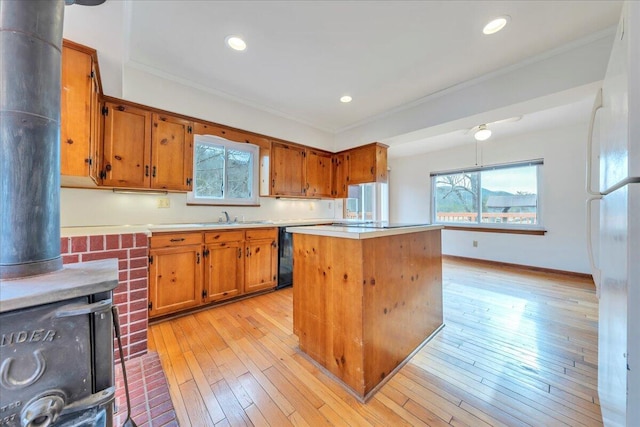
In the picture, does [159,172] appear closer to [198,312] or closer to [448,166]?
[198,312]

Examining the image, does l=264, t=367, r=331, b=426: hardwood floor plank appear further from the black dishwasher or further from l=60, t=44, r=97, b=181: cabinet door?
l=60, t=44, r=97, b=181: cabinet door

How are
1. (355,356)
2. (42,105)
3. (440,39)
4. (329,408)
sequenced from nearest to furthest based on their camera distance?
1. (42,105)
2. (329,408)
3. (355,356)
4. (440,39)

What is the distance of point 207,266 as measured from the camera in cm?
255

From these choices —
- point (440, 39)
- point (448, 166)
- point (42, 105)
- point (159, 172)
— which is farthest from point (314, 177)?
point (42, 105)

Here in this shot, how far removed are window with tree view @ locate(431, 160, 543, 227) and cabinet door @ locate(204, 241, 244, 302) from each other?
4561mm

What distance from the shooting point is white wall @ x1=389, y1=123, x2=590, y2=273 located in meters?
3.77

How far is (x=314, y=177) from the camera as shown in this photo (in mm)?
4152

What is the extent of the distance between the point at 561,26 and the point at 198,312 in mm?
4172

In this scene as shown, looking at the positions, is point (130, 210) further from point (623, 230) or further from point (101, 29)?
point (623, 230)

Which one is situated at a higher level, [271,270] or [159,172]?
[159,172]

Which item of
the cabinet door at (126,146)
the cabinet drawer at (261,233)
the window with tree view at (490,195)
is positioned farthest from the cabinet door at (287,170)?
the window with tree view at (490,195)

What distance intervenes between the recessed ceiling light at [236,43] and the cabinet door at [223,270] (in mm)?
1958

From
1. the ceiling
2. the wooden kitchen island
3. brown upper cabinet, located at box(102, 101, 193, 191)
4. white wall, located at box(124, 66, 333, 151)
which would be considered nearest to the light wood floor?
the wooden kitchen island

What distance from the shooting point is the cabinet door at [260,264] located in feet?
9.48
